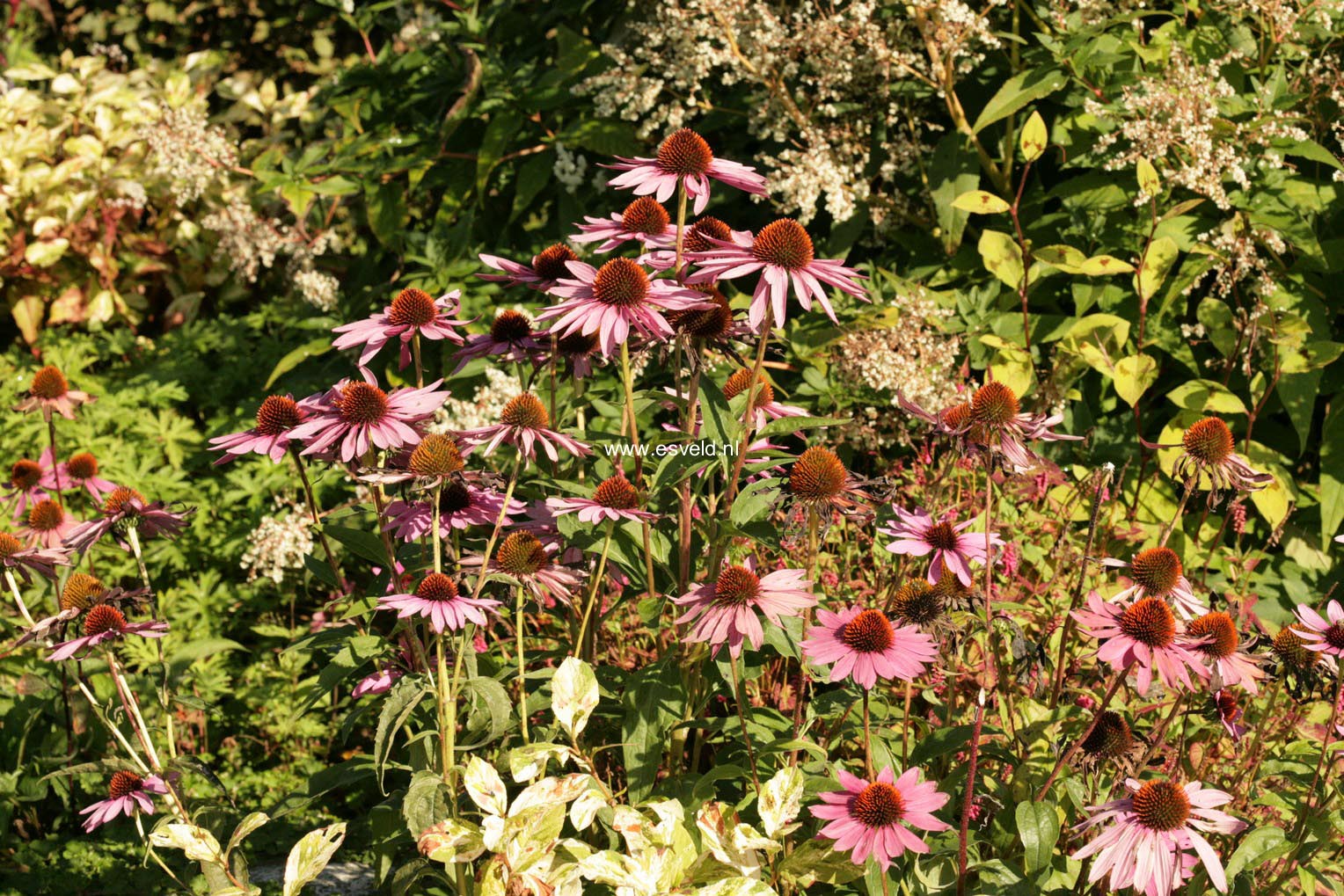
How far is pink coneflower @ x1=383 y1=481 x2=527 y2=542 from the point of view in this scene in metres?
2.03

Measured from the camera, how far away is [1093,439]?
3.49 metres

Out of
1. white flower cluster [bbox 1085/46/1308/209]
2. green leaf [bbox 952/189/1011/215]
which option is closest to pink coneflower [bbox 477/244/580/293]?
green leaf [bbox 952/189/1011/215]

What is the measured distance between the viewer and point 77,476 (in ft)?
9.09

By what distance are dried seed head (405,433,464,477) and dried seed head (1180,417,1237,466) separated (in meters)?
1.26

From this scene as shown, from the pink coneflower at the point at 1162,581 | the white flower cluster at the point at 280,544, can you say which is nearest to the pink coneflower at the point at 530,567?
the pink coneflower at the point at 1162,581

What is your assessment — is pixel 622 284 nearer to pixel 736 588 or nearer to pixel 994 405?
pixel 736 588

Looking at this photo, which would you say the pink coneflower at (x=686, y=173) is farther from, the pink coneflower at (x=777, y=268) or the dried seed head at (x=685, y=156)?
the pink coneflower at (x=777, y=268)

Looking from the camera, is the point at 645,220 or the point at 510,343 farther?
the point at 510,343

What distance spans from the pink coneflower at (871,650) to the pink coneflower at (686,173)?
70 cm

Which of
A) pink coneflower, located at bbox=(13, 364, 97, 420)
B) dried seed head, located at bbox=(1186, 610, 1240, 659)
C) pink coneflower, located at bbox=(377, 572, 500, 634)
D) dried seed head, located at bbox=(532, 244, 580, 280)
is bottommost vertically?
pink coneflower, located at bbox=(13, 364, 97, 420)

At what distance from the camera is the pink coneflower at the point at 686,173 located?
74.0 inches

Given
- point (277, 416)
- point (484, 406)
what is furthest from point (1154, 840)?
point (484, 406)

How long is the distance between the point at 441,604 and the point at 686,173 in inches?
31.0

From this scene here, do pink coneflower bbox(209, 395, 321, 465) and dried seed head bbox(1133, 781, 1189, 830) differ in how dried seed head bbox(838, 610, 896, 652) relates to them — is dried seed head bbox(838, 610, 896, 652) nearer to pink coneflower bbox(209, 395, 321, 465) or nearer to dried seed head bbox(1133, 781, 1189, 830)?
dried seed head bbox(1133, 781, 1189, 830)
